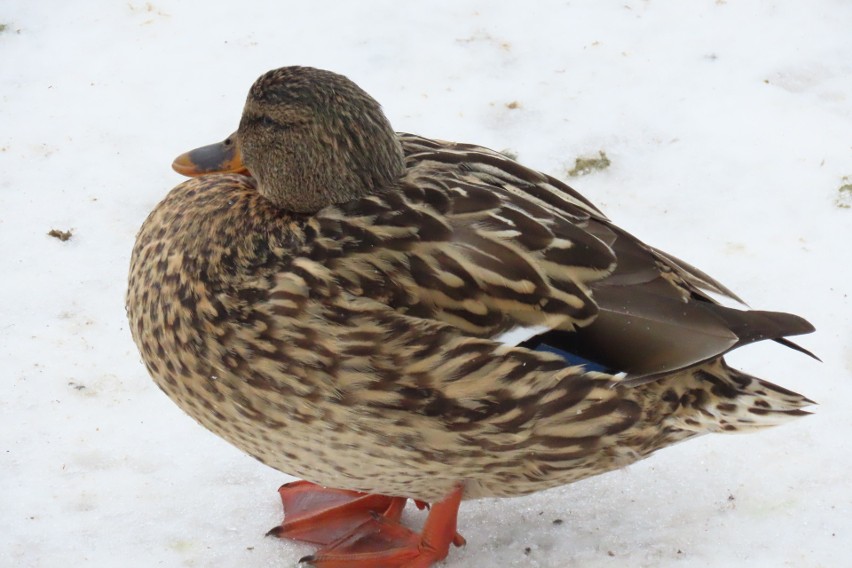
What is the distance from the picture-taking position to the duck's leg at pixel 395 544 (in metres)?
3.58

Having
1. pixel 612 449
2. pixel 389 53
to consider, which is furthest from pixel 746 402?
pixel 389 53

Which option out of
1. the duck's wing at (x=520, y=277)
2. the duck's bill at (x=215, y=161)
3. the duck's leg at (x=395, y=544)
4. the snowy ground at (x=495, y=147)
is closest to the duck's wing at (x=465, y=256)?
the duck's wing at (x=520, y=277)

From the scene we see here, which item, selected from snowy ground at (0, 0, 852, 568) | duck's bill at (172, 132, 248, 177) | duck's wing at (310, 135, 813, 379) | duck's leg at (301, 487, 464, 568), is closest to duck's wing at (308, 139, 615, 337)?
duck's wing at (310, 135, 813, 379)

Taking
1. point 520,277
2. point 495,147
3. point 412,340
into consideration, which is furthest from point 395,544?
point 495,147

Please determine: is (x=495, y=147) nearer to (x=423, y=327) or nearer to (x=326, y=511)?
(x=326, y=511)

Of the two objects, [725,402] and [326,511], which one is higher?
[725,402]

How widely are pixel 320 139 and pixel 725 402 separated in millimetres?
1408

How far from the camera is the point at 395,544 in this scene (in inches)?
148

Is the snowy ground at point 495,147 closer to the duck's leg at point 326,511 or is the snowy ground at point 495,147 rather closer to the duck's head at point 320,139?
the duck's leg at point 326,511

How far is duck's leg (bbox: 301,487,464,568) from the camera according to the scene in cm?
358

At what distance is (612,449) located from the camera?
3379 millimetres

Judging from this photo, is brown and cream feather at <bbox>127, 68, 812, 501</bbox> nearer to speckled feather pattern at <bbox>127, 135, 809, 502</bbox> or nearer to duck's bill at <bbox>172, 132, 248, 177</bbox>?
speckled feather pattern at <bbox>127, 135, 809, 502</bbox>

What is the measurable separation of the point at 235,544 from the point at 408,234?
1.24m

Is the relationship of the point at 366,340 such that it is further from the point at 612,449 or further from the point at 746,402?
the point at 746,402
